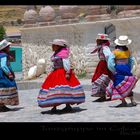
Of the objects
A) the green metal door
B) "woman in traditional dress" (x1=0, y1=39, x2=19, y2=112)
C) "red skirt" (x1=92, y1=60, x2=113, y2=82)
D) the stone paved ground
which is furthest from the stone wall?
the green metal door

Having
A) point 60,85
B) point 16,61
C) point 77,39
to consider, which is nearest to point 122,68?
point 60,85

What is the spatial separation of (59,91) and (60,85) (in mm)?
112

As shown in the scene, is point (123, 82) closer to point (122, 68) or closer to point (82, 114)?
point (122, 68)

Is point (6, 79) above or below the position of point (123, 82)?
above

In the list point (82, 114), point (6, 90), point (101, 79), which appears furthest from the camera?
point (101, 79)

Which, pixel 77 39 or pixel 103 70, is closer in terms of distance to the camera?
pixel 103 70

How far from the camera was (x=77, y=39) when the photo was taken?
17719 millimetres

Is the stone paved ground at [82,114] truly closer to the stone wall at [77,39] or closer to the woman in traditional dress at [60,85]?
the woman in traditional dress at [60,85]

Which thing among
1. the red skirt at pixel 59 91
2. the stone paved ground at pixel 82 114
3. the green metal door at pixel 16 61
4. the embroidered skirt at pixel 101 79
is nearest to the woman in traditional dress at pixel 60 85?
the red skirt at pixel 59 91

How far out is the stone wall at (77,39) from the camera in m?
15.7

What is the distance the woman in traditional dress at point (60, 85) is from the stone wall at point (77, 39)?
256 inches
